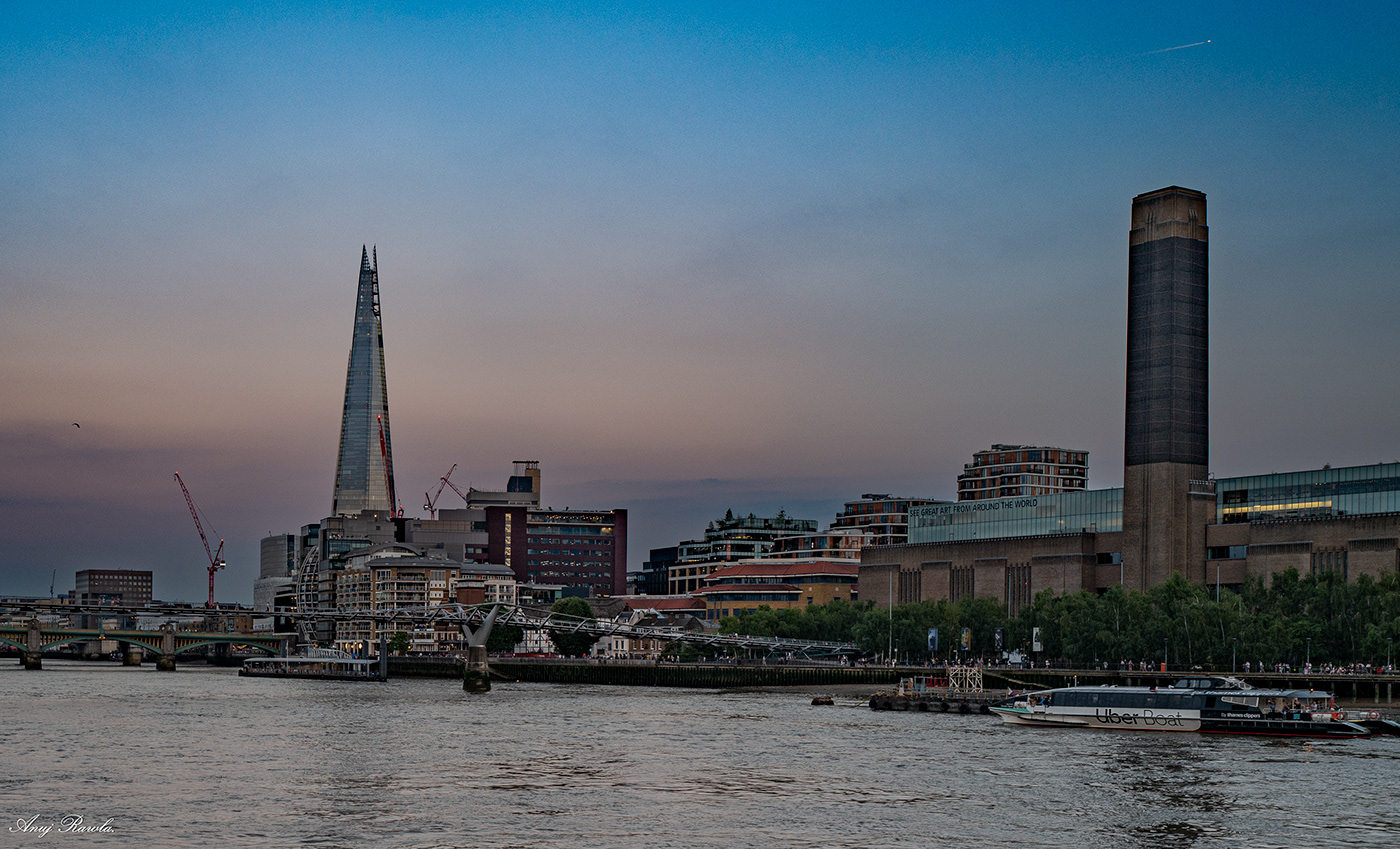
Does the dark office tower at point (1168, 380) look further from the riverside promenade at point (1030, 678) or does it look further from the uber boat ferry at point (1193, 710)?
the uber boat ferry at point (1193, 710)

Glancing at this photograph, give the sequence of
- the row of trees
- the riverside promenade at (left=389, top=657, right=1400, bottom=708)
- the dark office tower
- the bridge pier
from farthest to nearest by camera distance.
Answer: the dark office tower → the bridge pier → the row of trees → the riverside promenade at (left=389, top=657, right=1400, bottom=708)

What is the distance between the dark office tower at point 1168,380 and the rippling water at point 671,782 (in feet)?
269

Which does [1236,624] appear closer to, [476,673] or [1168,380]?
[1168,380]

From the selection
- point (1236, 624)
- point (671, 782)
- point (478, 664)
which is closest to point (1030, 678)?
point (1236, 624)

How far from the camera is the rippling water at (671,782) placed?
2222 inches

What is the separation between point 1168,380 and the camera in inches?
7377

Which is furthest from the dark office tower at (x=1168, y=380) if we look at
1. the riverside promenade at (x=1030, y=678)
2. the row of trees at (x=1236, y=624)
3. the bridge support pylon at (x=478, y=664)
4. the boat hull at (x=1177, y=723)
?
the boat hull at (x=1177, y=723)

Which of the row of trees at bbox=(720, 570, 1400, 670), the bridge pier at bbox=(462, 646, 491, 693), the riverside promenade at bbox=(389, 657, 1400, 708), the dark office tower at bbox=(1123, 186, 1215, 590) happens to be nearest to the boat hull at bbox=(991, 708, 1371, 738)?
the riverside promenade at bbox=(389, 657, 1400, 708)

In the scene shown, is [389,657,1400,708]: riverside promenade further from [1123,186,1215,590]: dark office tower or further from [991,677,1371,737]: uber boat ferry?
[1123,186,1215,590]: dark office tower

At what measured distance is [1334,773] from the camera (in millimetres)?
77062

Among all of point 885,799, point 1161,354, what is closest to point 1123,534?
point 1161,354

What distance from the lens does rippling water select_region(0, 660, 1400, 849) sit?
2222 inches

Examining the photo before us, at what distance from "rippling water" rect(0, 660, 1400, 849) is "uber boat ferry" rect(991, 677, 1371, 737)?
2.31 meters

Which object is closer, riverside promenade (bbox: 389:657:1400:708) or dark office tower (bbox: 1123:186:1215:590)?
riverside promenade (bbox: 389:657:1400:708)
